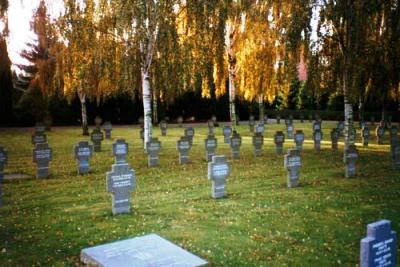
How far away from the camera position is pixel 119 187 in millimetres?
9211

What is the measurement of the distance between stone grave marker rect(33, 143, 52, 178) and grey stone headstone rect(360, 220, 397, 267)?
11.1 meters

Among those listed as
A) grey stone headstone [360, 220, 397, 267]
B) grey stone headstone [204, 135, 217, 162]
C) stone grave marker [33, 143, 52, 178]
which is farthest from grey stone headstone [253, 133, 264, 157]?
grey stone headstone [360, 220, 397, 267]

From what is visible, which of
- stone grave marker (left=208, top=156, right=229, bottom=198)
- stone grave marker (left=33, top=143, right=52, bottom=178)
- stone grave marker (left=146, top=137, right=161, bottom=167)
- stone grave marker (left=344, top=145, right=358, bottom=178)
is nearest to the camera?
stone grave marker (left=208, top=156, right=229, bottom=198)

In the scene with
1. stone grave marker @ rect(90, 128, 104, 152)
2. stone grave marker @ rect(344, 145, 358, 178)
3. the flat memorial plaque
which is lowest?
the flat memorial plaque

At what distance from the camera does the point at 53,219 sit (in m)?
8.74

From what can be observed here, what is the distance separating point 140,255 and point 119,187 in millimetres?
3344

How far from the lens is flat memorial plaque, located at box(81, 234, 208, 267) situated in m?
5.78

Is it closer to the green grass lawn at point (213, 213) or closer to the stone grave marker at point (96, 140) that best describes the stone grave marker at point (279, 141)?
the green grass lawn at point (213, 213)

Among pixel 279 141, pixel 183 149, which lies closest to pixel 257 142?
pixel 279 141

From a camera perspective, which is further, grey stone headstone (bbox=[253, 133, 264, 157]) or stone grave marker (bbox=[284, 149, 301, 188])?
grey stone headstone (bbox=[253, 133, 264, 157])

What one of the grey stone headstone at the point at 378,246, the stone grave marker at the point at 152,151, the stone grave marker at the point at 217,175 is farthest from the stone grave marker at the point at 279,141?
the grey stone headstone at the point at 378,246

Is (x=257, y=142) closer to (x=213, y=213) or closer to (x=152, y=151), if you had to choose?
(x=152, y=151)

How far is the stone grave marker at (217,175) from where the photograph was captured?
1054 centimetres

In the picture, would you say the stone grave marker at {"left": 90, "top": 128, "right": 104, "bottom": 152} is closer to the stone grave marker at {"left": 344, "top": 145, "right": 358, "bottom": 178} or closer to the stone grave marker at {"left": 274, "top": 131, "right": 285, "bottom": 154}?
the stone grave marker at {"left": 274, "top": 131, "right": 285, "bottom": 154}
